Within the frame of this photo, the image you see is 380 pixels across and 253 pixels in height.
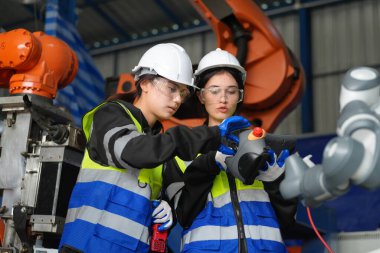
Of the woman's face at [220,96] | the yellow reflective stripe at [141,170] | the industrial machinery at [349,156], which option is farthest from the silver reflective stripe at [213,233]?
the industrial machinery at [349,156]

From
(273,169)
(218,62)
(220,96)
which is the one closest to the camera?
(273,169)

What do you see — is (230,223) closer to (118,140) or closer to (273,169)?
(273,169)

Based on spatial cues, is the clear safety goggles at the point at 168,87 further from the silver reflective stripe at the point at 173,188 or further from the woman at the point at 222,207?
the silver reflective stripe at the point at 173,188

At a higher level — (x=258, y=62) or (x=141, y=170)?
(x=258, y=62)

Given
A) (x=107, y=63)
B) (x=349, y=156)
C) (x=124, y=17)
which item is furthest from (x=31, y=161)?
(x=107, y=63)

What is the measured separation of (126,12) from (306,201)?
380 inches

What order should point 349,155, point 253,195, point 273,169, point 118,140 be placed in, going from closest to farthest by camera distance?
point 349,155
point 118,140
point 273,169
point 253,195

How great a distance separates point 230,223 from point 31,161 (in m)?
0.86

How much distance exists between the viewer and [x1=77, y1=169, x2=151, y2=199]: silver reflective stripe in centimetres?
167

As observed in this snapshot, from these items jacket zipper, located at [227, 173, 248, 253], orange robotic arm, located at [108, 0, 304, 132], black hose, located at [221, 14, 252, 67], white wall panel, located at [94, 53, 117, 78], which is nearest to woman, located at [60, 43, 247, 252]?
jacket zipper, located at [227, 173, 248, 253]

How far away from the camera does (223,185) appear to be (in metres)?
1.81

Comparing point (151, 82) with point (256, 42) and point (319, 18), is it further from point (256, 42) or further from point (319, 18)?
point (319, 18)

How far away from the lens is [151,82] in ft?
6.13

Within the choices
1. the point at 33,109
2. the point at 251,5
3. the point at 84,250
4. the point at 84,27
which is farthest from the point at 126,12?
the point at 84,250
